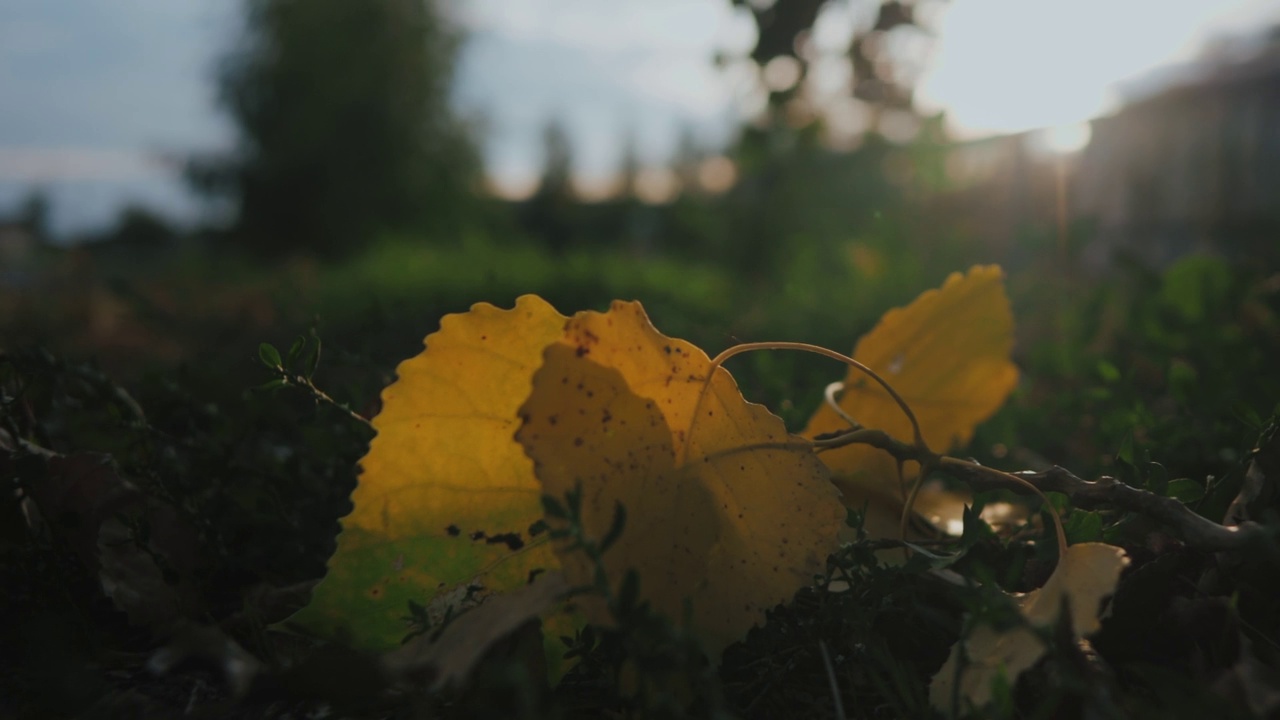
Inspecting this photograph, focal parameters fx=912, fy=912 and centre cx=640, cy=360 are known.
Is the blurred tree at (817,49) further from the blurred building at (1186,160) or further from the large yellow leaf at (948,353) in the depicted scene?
the blurred building at (1186,160)

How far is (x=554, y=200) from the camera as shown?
36156 millimetres

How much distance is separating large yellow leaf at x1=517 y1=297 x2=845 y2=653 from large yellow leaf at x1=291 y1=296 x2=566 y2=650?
80 mm

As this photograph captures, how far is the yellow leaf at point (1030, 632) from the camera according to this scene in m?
0.60

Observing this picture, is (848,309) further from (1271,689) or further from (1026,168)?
(1026,168)

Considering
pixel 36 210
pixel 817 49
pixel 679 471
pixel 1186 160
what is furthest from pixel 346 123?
pixel 679 471

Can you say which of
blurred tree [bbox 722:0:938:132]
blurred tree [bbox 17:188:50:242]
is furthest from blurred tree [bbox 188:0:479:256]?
blurred tree [bbox 722:0:938:132]

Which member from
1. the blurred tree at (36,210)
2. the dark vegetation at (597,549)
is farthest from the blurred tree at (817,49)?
the blurred tree at (36,210)

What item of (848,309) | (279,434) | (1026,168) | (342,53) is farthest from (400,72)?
(279,434)

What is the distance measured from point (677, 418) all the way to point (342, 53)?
1971 centimetres

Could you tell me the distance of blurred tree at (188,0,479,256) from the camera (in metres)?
18.5

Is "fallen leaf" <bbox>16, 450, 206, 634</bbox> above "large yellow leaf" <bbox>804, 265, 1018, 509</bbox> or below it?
below

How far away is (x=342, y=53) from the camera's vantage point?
18438 millimetres

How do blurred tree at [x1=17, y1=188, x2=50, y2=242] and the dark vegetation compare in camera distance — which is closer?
the dark vegetation

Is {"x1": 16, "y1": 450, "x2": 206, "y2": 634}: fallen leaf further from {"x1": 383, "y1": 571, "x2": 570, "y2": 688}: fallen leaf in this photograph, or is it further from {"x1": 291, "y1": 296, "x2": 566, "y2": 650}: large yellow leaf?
{"x1": 383, "y1": 571, "x2": 570, "y2": 688}: fallen leaf
